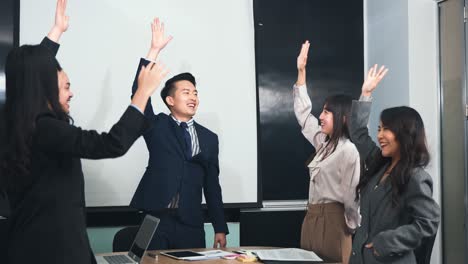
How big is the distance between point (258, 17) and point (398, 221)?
2459 mm

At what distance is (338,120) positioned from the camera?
3131mm

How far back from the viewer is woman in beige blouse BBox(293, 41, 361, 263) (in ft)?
9.23

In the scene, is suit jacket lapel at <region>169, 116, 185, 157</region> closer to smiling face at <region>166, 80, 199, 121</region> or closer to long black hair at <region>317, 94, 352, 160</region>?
smiling face at <region>166, 80, 199, 121</region>

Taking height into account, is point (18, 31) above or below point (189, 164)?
above

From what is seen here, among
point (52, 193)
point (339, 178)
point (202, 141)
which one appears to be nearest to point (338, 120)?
point (339, 178)

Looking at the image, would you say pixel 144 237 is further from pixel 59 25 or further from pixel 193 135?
pixel 59 25

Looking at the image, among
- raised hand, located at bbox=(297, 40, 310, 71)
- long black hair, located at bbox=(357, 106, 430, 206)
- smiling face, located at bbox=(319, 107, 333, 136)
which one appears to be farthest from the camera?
raised hand, located at bbox=(297, 40, 310, 71)

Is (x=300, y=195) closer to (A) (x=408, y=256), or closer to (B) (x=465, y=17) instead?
(B) (x=465, y=17)

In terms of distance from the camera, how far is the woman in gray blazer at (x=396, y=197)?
2.09 m

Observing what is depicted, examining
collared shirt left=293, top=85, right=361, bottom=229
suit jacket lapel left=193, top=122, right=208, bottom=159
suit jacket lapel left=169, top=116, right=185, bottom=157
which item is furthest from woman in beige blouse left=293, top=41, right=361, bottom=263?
suit jacket lapel left=169, top=116, right=185, bottom=157

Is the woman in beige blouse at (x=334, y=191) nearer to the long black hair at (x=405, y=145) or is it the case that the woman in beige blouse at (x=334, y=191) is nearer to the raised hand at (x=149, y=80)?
the long black hair at (x=405, y=145)

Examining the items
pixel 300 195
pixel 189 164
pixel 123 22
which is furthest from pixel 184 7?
pixel 300 195

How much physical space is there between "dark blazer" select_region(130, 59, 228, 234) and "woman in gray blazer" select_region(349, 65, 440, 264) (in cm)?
92

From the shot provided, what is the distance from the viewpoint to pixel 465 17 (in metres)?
3.91
